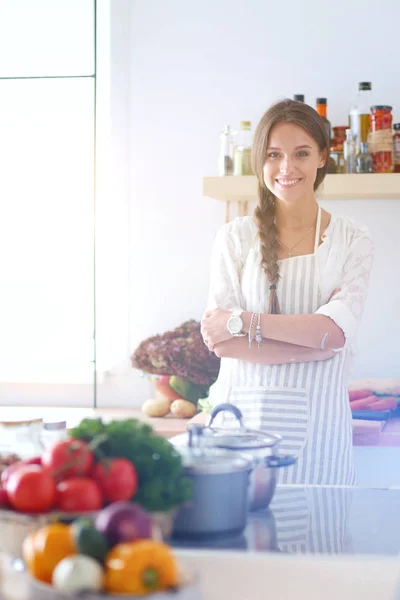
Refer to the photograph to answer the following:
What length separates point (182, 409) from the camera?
304cm

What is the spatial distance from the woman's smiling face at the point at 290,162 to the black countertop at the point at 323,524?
2.35 ft

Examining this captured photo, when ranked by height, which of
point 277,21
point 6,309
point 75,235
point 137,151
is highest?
point 277,21

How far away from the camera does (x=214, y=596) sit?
98 centimetres

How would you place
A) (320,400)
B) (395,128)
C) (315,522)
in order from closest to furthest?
(315,522) < (320,400) < (395,128)

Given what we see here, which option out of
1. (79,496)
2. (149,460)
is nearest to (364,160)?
(149,460)

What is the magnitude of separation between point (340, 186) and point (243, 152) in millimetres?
360

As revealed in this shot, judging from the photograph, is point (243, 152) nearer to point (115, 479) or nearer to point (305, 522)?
point (305, 522)

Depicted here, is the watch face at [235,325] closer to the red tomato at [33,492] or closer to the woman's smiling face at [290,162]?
the woman's smiling face at [290,162]

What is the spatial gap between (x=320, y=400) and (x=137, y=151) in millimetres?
1630

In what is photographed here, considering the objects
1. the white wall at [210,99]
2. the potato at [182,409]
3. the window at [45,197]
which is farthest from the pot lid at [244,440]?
the window at [45,197]

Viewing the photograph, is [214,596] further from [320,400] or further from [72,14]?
[72,14]

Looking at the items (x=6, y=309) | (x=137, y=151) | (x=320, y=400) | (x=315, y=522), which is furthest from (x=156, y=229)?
(x=315, y=522)

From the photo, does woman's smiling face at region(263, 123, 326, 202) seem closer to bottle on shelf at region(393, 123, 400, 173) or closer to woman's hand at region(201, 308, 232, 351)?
woman's hand at region(201, 308, 232, 351)

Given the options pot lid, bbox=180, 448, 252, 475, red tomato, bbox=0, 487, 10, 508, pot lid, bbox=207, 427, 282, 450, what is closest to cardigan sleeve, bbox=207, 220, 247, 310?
pot lid, bbox=207, 427, 282, 450
